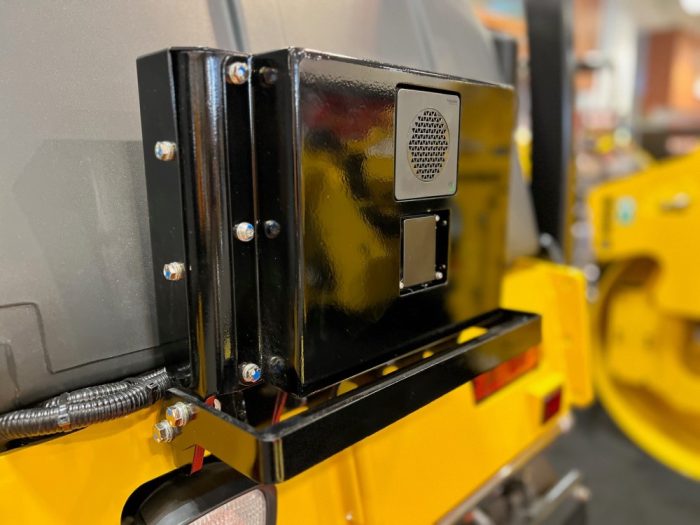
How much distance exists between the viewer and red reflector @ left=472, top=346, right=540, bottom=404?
1.05 m

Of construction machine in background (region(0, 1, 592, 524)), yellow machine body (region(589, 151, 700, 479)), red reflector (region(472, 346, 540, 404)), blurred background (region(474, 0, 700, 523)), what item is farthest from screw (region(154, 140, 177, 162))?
yellow machine body (region(589, 151, 700, 479))

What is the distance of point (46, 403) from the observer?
1.99ft

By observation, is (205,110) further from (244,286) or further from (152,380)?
(152,380)

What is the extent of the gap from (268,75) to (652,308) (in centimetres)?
222

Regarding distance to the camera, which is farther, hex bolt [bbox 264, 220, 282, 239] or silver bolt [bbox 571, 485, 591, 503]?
silver bolt [bbox 571, 485, 591, 503]

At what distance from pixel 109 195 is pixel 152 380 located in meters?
0.23

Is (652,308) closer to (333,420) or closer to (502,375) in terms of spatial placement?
(502,375)

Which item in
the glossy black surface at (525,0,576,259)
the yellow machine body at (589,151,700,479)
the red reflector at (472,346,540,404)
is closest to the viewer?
the red reflector at (472,346,540,404)

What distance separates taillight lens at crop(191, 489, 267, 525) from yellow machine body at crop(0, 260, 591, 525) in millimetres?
39

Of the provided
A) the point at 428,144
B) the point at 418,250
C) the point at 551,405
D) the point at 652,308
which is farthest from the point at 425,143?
the point at 652,308

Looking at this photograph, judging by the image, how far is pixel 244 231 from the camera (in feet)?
2.11

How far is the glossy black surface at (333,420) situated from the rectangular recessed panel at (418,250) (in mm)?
117

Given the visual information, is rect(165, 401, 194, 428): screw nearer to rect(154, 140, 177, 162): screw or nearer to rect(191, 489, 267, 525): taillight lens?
rect(191, 489, 267, 525): taillight lens

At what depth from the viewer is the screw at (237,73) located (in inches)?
23.9
